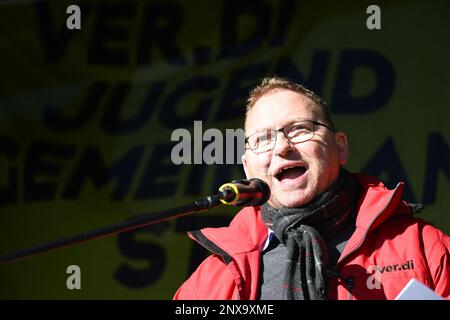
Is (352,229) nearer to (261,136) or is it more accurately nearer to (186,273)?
(261,136)

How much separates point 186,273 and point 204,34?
4.39 ft

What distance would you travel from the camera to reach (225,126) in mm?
4180

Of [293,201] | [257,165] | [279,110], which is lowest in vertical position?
[293,201]

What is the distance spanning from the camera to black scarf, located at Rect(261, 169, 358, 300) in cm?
230

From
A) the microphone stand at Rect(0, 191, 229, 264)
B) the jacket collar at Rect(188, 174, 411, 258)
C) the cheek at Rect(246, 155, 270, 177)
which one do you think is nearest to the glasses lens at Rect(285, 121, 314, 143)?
the cheek at Rect(246, 155, 270, 177)

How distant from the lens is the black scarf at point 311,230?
2.30 m

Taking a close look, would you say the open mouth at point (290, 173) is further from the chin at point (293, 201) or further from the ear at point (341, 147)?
the ear at point (341, 147)

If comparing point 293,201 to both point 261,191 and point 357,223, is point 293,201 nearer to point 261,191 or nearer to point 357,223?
point 357,223

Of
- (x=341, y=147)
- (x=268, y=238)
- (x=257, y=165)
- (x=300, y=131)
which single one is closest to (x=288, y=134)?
(x=300, y=131)

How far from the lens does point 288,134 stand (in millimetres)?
2523

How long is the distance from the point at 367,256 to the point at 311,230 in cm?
21

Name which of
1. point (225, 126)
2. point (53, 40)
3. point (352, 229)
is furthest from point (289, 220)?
point (53, 40)

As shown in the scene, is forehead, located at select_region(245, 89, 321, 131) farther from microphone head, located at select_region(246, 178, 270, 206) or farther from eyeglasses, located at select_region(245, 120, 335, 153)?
microphone head, located at select_region(246, 178, 270, 206)

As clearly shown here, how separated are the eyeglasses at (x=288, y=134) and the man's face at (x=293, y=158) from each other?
0.01 metres
